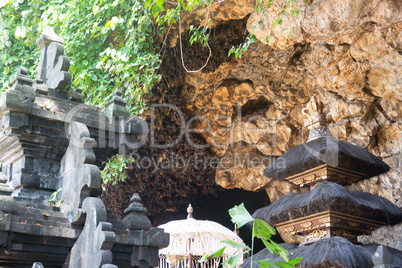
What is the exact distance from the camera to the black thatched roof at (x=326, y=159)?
17.0 feet

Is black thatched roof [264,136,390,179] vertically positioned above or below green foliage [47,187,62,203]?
above

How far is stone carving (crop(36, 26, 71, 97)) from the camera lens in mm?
4281

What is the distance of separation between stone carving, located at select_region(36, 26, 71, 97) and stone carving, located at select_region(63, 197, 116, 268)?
1.29 m

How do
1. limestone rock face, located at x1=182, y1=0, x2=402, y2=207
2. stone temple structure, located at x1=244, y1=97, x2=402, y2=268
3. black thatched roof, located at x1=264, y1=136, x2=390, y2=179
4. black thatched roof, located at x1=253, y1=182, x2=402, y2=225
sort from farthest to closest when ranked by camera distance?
limestone rock face, located at x1=182, y1=0, x2=402, y2=207
black thatched roof, located at x1=264, y1=136, x2=390, y2=179
black thatched roof, located at x1=253, y1=182, x2=402, y2=225
stone temple structure, located at x1=244, y1=97, x2=402, y2=268

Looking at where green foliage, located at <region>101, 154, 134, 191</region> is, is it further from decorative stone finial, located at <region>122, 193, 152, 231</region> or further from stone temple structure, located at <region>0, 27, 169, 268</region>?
decorative stone finial, located at <region>122, 193, 152, 231</region>

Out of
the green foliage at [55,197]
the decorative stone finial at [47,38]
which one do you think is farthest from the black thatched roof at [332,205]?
the decorative stone finial at [47,38]

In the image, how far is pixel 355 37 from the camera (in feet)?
23.9

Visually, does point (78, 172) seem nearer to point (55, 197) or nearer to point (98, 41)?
point (55, 197)

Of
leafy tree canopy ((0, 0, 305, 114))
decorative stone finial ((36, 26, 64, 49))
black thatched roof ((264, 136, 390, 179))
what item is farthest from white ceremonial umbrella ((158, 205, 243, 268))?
decorative stone finial ((36, 26, 64, 49))

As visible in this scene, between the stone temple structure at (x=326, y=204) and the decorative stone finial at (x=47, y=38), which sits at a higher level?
the decorative stone finial at (x=47, y=38)

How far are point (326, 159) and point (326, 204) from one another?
0.58 m

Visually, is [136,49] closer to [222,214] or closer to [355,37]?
[355,37]

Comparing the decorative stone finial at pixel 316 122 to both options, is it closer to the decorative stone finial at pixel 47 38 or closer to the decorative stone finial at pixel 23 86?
the decorative stone finial at pixel 47 38

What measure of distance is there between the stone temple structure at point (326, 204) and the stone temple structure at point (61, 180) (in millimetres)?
1929
